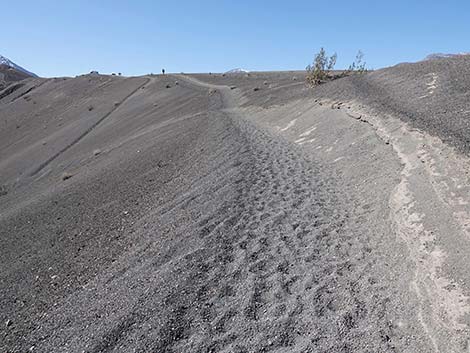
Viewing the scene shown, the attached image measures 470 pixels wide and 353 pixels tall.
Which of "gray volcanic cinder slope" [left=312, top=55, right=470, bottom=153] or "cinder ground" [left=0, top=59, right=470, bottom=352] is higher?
"gray volcanic cinder slope" [left=312, top=55, right=470, bottom=153]

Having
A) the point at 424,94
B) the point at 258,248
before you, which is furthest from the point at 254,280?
the point at 424,94

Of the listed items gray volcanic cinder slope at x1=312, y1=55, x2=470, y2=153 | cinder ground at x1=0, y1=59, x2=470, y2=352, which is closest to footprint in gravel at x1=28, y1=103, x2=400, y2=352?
cinder ground at x1=0, y1=59, x2=470, y2=352

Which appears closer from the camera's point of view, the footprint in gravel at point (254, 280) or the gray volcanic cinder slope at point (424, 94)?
the footprint in gravel at point (254, 280)

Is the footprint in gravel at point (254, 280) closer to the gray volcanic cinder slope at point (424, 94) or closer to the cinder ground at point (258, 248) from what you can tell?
the cinder ground at point (258, 248)

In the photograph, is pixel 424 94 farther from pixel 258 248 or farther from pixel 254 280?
pixel 254 280

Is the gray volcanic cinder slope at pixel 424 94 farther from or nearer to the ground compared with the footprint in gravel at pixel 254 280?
farther from the ground

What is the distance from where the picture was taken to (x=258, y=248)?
7.85 metres

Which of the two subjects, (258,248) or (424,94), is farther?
(424,94)

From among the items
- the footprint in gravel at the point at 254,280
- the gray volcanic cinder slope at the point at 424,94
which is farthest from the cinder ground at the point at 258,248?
the gray volcanic cinder slope at the point at 424,94

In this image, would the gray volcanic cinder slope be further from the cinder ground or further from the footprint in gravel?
the footprint in gravel

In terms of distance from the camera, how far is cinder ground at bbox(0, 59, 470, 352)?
555 centimetres

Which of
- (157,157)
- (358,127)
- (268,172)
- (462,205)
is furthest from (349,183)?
(157,157)

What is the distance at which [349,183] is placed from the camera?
11109 millimetres

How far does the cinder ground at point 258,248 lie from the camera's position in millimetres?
5551
